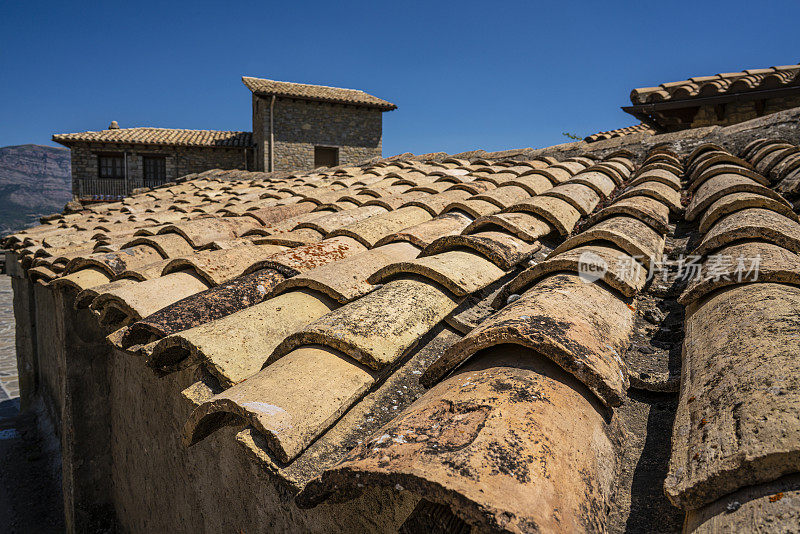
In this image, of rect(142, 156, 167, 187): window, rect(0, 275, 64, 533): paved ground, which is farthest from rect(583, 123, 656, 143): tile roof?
rect(142, 156, 167, 187): window

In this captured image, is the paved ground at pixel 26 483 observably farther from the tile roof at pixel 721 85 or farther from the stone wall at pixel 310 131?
the stone wall at pixel 310 131

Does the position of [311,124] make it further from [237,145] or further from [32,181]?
[32,181]

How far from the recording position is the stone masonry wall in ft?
20.6

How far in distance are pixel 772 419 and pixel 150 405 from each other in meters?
2.74

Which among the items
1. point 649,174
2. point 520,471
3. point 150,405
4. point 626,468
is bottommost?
point 150,405

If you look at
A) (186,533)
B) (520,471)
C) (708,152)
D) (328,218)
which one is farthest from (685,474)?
(708,152)

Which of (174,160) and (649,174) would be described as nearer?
(649,174)

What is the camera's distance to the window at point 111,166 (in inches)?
835

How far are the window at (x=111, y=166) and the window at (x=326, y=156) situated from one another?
8.78 meters

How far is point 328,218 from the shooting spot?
11.3ft

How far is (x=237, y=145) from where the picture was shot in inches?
805

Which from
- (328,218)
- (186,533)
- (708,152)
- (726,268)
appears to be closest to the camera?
(726,268)

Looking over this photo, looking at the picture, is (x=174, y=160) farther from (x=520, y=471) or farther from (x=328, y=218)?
(x=520, y=471)

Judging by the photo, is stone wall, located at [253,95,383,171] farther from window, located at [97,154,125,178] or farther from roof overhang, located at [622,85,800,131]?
roof overhang, located at [622,85,800,131]
